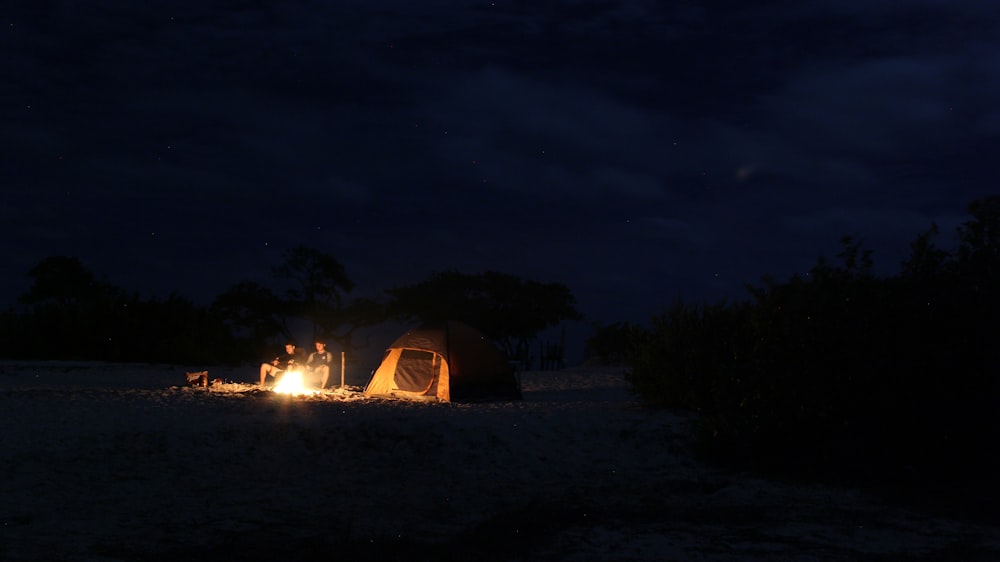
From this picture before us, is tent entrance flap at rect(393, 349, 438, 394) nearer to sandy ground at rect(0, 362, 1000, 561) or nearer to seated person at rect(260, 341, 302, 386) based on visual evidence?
sandy ground at rect(0, 362, 1000, 561)

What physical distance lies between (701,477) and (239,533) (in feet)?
20.8

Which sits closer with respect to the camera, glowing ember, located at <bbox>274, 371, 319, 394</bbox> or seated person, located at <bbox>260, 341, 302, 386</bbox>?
glowing ember, located at <bbox>274, 371, 319, 394</bbox>

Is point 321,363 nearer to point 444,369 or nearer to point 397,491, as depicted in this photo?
point 444,369

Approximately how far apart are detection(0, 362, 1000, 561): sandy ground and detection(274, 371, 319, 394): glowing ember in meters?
1.96

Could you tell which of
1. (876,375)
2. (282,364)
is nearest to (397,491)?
(876,375)

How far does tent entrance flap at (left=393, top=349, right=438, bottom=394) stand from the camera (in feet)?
63.3

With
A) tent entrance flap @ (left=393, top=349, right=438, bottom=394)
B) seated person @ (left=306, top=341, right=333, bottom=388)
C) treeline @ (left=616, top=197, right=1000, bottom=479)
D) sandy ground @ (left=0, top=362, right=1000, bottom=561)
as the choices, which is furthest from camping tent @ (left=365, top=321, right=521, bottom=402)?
treeline @ (left=616, top=197, right=1000, bottom=479)

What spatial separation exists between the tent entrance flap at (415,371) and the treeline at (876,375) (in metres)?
7.46

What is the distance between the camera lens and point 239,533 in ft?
26.4

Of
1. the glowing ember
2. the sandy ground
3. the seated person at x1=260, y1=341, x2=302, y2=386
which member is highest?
the seated person at x1=260, y1=341, x2=302, y2=386

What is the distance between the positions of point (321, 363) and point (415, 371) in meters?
2.49

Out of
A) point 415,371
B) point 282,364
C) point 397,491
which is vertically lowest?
point 397,491

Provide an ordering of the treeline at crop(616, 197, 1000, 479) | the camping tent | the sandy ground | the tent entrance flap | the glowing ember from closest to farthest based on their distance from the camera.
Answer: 1. the sandy ground
2. the treeline at crop(616, 197, 1000, 479)
3. the camping tent
4. the glowing ember
5. the tent entrance flap

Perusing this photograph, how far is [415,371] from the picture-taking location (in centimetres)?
1953
